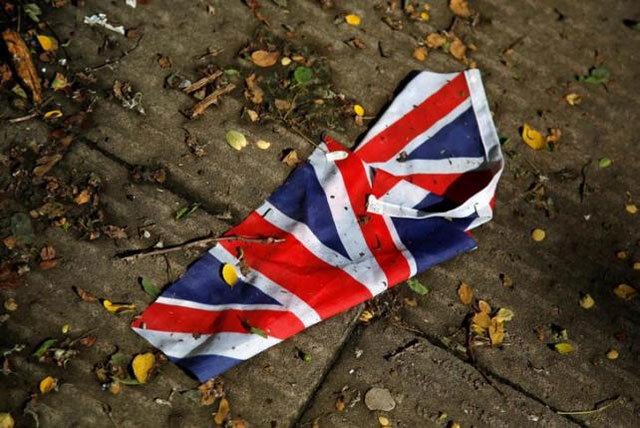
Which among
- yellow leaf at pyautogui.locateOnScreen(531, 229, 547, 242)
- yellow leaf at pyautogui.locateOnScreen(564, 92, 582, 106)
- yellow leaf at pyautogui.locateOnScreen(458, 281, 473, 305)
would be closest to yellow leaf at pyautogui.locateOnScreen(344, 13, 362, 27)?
yellow leaf at pyautogui.locateOnScreen(564, 92, 582, 106)

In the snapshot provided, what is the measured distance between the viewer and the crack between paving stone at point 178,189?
10.3 feet

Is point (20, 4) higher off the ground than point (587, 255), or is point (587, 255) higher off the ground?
point (20, 4)

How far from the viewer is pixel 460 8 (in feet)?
13.1

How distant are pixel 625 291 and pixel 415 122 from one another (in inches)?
51.9

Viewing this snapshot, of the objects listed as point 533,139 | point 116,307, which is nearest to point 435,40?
point 533,139

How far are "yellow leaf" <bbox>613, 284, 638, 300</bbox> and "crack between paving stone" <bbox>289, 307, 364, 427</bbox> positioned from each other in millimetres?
1268

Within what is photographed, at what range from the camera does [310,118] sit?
3.46 m

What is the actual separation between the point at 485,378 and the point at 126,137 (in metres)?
2.00

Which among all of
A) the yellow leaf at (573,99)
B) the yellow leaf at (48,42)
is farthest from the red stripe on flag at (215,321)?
the yellow leaf at (573,99)

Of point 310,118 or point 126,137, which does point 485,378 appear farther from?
point 126,137

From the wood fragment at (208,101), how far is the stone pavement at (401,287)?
47 millimetres

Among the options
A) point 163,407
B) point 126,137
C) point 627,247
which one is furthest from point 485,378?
point 126,137

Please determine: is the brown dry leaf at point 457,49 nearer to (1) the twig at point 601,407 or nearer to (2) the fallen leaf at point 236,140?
(2) the fallen leaf at point 236,140

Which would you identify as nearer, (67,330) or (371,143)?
(67,330)
